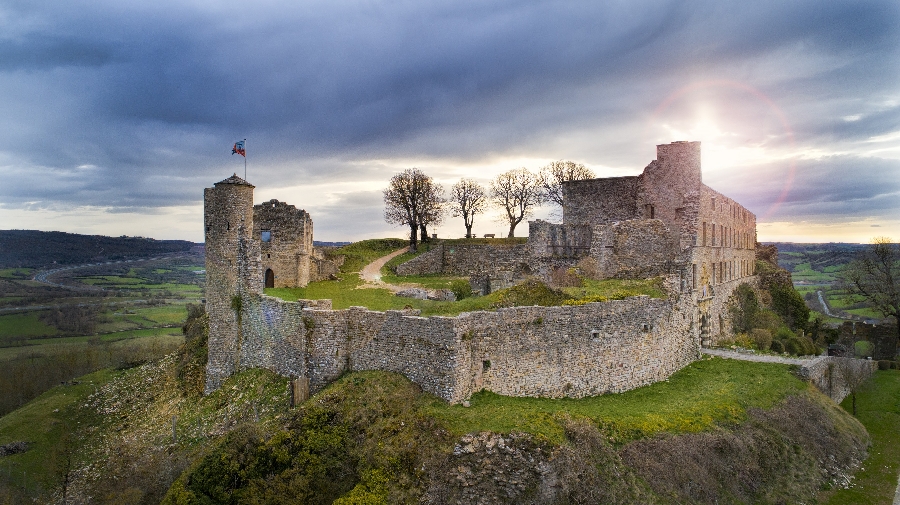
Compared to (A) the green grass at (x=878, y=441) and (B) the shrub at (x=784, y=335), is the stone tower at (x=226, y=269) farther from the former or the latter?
(B) the shrub at (x=784, y=335)

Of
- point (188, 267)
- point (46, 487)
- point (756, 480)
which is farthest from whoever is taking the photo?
point (188, 267)

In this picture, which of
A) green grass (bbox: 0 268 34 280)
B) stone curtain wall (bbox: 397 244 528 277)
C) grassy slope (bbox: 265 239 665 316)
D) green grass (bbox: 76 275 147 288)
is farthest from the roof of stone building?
green grass (bbox: 76 275 147 288)

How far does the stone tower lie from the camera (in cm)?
2123

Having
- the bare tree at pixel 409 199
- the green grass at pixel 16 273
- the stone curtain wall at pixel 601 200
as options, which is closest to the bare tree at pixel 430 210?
the bare tree at pixel 409 199

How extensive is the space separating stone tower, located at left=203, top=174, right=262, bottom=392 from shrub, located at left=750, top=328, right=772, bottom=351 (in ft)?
92.9

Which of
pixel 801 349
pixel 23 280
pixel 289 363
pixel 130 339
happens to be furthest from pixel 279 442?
pixel 23 280

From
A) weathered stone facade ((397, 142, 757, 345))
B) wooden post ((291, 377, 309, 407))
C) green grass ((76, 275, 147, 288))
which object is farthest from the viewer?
green grass ((76, 275, 147, 288))

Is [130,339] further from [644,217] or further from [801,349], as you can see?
[801,349]

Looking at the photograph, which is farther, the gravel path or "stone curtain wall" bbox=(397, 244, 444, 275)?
"stone curtain wall" bbox=(397, 244, 444, 275)

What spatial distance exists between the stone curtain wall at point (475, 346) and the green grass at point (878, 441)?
24.8ft

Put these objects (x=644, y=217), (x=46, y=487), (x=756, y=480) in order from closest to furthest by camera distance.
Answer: (x=756, y=480) → (x=46, y=487) → (x=644, y=217)

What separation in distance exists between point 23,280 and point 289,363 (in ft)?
185

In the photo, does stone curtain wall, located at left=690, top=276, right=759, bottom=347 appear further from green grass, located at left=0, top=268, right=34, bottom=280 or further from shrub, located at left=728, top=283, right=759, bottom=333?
green grass, located at left=0, top=268, right=34, bottom=280

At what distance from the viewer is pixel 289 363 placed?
59.5ft
